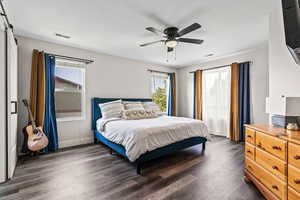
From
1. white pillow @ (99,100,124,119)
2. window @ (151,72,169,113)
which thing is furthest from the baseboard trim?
window @ (151,72,169,113)

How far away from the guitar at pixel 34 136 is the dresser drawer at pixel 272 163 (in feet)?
12.2

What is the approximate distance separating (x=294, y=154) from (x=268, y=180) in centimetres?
52

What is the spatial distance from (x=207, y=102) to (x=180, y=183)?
3.54 metres

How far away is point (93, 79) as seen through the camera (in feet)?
13.0

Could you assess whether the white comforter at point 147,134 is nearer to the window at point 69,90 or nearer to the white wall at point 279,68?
the window at point 69,90

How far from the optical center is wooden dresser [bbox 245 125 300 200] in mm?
1316

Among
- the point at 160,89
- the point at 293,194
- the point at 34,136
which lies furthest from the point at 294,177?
the point at 160,89

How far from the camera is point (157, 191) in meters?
1.84

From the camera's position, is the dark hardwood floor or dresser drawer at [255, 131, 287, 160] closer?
dresser drawer at [255, 131, 287, 160]

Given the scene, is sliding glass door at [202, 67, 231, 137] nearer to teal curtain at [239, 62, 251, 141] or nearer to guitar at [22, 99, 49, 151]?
teal curtain at [239, 62, 251, 141]

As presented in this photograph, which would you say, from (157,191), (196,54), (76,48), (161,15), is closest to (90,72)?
(76,48)

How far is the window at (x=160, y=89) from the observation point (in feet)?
17.6

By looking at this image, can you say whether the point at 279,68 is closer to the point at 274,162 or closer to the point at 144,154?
the point at 274,162

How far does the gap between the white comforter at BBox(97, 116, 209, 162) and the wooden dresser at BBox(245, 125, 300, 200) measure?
1.10 metres
